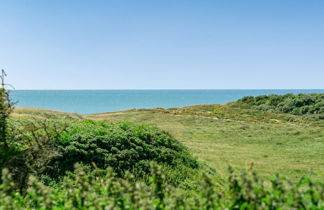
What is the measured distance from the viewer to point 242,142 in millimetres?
30922

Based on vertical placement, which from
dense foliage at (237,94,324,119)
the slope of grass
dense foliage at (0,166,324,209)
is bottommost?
the slope of grass

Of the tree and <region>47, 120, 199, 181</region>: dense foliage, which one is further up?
the tree

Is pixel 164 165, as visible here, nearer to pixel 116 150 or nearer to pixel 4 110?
pixel 116 150

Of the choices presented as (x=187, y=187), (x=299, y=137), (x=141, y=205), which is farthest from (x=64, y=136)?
(x=299, y=137)

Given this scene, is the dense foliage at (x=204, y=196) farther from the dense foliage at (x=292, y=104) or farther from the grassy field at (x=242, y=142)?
the dense foliage at (x=292, y=104)

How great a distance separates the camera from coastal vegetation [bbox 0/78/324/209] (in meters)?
4.60

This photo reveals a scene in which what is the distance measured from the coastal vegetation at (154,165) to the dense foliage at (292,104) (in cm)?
2462

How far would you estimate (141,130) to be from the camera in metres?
17.1

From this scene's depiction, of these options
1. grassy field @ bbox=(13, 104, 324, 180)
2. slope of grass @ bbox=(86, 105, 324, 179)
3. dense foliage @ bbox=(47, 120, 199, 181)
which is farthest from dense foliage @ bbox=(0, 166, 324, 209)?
grassy field @ bbox=(13, 104, 324, 180)

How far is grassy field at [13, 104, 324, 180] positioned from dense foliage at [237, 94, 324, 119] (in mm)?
14089

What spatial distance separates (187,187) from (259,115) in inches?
1636

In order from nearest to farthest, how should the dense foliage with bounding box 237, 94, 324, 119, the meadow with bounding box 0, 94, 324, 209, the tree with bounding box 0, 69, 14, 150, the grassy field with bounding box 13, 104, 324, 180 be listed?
the meadow with bounding box 0, 94, 324, 209, the tree with bounding box 0, 69, 14, 150, the grassy field with bounding box 13, 104, 324, 180, the dense foliage with bounding box 237, 94, 324, 119

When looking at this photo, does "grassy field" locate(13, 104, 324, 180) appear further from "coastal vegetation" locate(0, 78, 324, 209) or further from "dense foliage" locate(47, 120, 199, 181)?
"dense foliage" locate(47, 120, 199, 181)

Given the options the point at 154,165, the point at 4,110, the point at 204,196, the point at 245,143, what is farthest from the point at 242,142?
the point at 154,165
